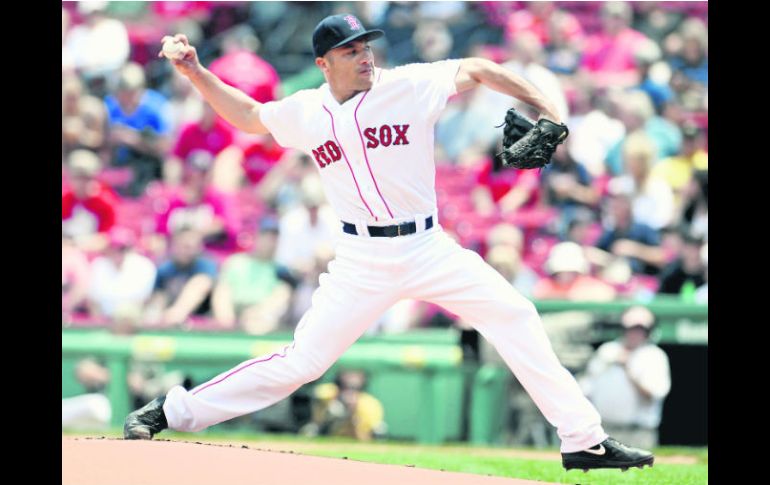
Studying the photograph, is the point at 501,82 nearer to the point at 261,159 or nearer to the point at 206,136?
the point at 261,159

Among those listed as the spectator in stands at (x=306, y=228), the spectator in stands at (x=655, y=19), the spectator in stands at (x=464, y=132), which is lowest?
the spectator in stands at (x=306, y=228)

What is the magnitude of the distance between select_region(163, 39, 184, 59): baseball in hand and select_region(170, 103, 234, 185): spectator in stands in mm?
5544

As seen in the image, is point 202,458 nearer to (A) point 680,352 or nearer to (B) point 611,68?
(A) point 680,352

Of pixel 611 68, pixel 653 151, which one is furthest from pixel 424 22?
pixel 653 151

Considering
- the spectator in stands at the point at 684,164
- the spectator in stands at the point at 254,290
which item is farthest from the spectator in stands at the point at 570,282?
the spectator in stands at the point at 254,290

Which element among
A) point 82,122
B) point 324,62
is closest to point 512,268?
point 324,62

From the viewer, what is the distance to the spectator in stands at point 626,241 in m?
10.4

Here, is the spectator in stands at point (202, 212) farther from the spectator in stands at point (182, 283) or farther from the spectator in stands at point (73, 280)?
the spectator in stands at point (73, 280)

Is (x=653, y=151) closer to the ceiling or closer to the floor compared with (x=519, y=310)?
closer to the ceiling

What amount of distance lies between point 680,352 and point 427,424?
190 centimetres

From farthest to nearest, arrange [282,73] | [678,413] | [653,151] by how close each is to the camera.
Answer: [282,73] → [653,151] → [678,413]

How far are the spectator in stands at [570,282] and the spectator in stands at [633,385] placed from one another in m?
0.64

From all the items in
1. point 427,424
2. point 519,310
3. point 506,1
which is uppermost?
point 506,1

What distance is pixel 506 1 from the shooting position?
41.5 ft
